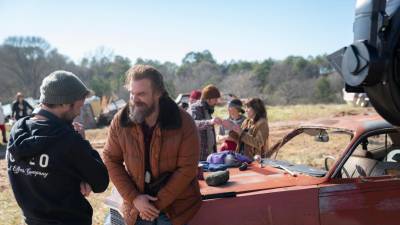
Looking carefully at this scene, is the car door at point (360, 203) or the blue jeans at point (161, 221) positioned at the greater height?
the blue jeans at point (161, 221)

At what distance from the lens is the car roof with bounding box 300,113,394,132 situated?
380 cm

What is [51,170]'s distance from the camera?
7.99ft

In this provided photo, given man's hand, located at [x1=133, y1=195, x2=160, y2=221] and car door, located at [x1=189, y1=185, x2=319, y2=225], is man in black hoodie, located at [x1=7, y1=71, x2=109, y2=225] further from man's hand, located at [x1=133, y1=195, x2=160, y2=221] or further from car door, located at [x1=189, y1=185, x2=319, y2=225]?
car door, located at [x1=189, y1=185, x2=319, y2=225]

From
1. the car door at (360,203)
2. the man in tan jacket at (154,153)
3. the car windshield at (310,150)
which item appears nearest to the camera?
the man in tan jacket at (154,153)

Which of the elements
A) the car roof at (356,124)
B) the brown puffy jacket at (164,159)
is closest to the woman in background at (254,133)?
the car roof at (356,124)

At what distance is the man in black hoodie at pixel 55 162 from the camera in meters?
2.43

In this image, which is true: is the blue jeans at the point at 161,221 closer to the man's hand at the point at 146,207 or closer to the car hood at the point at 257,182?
the man's hand at the point at 146,207

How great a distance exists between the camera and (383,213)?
354 cm

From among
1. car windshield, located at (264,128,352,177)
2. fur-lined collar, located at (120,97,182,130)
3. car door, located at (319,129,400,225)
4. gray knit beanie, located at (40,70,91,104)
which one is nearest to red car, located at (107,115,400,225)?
car door, located at (319,129,400,225)

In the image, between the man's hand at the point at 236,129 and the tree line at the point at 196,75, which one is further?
the tree line at the point at 196,75

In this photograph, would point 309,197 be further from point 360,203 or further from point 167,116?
point 167,116

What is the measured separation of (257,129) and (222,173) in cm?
132

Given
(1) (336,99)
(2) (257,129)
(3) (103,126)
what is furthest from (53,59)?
(2) (257,129)

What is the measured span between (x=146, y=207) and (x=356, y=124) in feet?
7.01
